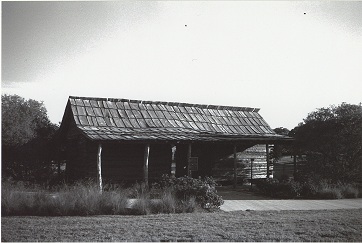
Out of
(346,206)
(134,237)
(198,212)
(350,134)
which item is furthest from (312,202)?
(134,237)

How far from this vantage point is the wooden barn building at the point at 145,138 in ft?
53.9

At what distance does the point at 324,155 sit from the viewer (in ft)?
62.0

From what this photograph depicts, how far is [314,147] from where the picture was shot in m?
20.5

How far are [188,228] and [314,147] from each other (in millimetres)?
14394

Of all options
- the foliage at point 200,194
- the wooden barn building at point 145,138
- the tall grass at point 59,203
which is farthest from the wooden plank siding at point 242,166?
the tall grass at point 59,203

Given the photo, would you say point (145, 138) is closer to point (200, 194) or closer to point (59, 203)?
point (200, 194)

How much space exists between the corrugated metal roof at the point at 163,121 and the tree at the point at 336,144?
8.18 feet

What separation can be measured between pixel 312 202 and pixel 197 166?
22.8 feet

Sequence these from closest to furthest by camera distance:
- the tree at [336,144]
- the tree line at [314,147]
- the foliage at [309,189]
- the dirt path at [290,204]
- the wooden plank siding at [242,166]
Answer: the dirt path at [290,204]
the foliage at [309,189]
the tree line at [314,147]
the tree at [336,144]
the wooden plank siding at [242,166]

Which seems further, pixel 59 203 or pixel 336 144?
pixel 336 144

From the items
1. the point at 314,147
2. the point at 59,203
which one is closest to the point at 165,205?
the point at 59,203

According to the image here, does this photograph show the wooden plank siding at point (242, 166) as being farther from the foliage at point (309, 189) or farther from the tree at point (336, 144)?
the foliage at point (309, 189)

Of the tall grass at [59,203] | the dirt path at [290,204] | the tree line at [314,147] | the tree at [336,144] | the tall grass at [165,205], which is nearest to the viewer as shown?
the tall grass at [59,203]

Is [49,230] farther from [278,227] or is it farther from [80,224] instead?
[278,227]
